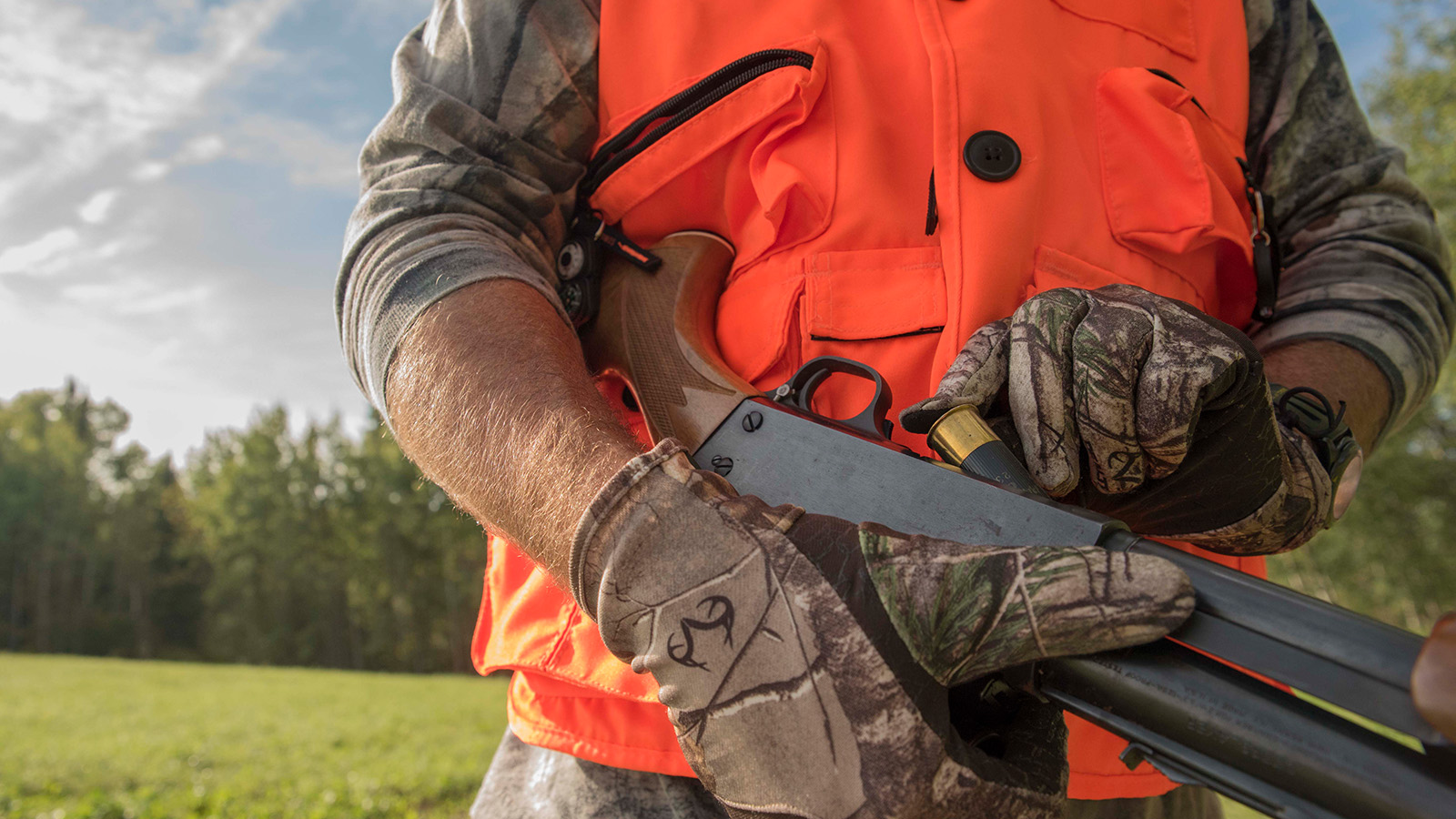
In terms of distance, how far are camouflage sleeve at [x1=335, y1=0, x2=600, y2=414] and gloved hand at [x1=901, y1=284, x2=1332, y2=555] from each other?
88 centimetres

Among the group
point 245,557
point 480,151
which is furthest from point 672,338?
point 245,557

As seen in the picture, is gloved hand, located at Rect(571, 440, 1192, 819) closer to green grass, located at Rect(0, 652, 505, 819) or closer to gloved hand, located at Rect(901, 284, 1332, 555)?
gloved hand, located at Rect(901, 284, 1332, 555)

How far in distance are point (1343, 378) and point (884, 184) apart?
116 cm

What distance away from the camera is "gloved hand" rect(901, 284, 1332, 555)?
51.6 inches

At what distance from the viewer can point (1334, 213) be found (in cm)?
221

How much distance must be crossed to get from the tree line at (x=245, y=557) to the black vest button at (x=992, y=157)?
1964 inches

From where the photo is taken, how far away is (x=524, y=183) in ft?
6.08

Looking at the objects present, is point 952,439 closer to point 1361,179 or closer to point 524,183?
point 524,183

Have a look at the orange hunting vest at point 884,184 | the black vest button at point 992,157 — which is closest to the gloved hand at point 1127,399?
the orange hunting vest at point 884,184

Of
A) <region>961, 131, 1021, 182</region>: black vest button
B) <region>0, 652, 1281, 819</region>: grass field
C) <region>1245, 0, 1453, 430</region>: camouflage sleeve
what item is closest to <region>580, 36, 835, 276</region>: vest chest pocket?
<region>961, 131, 1021, 182</region>: black vest button

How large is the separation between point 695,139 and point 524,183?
0.38m

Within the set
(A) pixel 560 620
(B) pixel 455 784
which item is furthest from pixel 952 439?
(B) pixel 455 784

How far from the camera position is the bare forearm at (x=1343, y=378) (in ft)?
6.23

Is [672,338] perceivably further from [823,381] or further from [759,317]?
[823,381]
